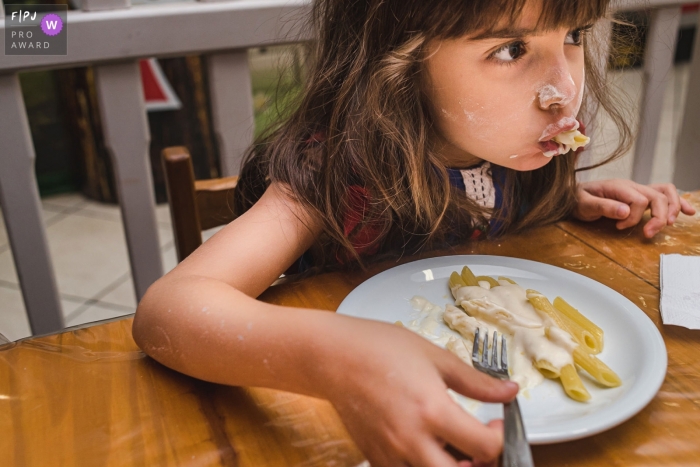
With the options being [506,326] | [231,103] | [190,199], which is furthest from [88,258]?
[506,326]

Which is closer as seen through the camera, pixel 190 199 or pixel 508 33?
pixel 508 33

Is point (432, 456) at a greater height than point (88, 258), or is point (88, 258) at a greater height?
point (432, 456)

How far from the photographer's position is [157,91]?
2.54 m

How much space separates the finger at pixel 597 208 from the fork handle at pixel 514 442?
1.80 ft

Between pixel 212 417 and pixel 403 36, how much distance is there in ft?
1.60

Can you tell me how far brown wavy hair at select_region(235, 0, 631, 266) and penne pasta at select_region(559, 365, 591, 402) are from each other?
0.31 metres

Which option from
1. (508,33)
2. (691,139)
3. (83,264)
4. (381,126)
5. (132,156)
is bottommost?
(83,264)

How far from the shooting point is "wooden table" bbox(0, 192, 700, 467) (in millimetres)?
520

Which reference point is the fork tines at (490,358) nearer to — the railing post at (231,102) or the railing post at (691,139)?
the railing post at (231,102)

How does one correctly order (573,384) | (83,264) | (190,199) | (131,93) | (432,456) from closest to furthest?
(432,456) → (573,384) → (190,199) → (131,93) → (83,264)

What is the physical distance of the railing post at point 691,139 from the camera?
1.66 m

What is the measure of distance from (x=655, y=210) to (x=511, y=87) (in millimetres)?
353

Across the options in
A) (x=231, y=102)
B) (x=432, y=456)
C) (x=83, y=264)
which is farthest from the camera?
(x=83, y=264)

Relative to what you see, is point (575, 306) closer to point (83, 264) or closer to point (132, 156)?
point (132, 156)
